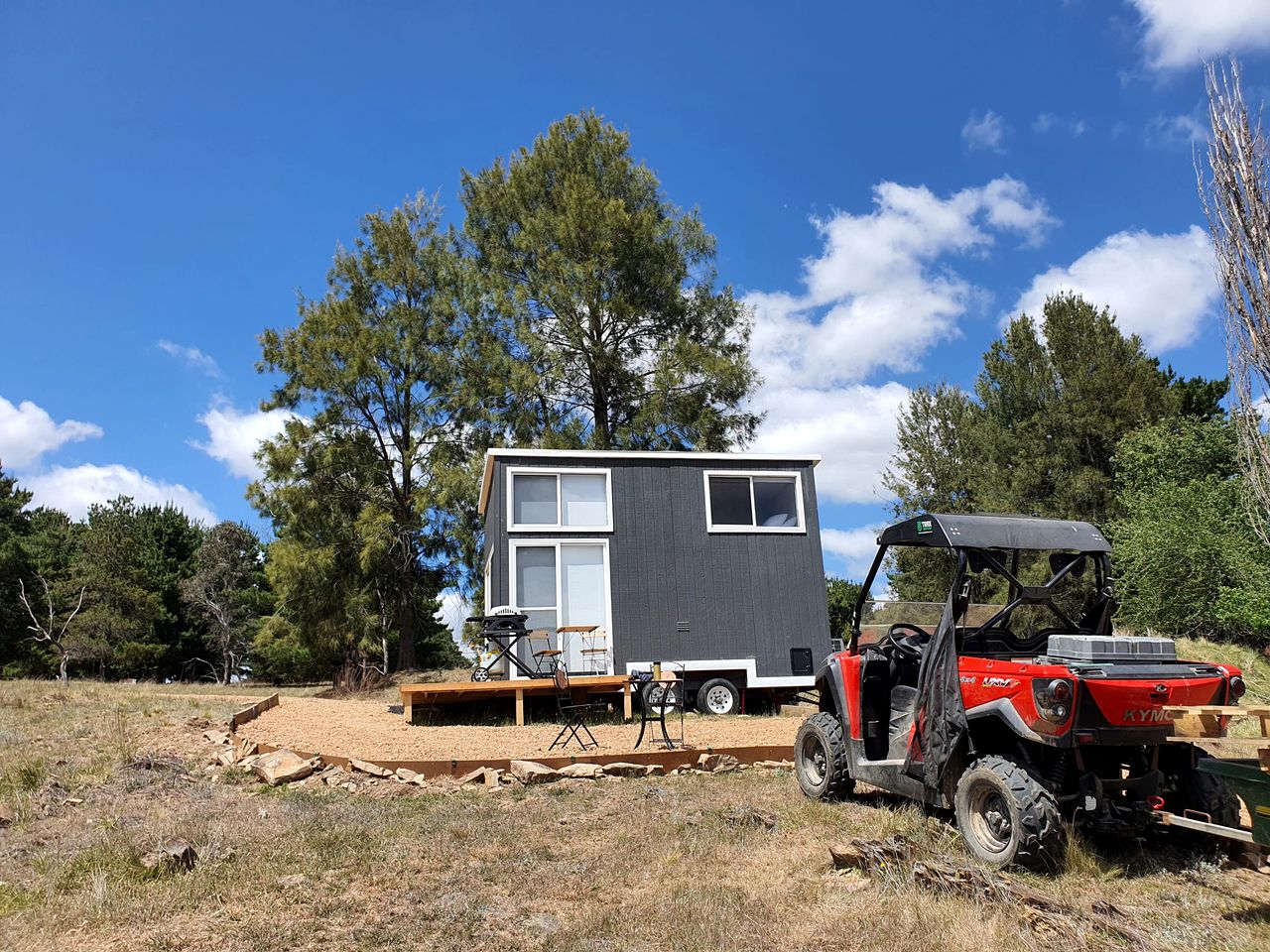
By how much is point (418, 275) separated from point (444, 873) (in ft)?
87.4

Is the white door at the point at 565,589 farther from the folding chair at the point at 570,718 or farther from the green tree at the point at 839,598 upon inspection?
the green tree at the point at 839,598

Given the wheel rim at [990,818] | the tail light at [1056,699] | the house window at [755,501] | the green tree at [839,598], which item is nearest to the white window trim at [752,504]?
the house window at [755,501]

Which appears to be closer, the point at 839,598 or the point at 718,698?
the point at 718,698

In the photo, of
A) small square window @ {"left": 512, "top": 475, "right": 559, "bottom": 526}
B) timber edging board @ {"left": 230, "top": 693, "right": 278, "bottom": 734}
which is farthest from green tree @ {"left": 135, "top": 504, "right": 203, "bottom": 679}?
small square window @ {"left": 512, "top": 475, "right": 559, "bottom": 526}

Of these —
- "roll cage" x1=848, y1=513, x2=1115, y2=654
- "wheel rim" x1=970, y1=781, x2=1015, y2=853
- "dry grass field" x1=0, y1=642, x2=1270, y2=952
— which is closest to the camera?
"dry grass field" x1=0, y1=642, x2=1270, y2=952

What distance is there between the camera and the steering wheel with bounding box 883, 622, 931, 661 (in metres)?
6.14

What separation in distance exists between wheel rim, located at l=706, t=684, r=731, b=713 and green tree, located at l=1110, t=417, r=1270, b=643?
13.9 meters

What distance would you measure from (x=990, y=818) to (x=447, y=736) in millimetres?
7260

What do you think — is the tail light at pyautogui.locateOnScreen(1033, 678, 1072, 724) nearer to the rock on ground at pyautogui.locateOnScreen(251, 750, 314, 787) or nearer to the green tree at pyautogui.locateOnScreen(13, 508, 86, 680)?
the rock on ground at pyautogui.locateOnScreen(251, 750, 314, 787)

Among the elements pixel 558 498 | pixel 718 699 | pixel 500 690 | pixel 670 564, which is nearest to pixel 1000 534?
pixel 500 690

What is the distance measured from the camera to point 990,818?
5000 mm

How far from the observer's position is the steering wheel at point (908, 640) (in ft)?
20.2

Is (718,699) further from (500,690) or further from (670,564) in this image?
(500,690)

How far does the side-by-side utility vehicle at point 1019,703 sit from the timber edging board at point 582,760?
223 cm
